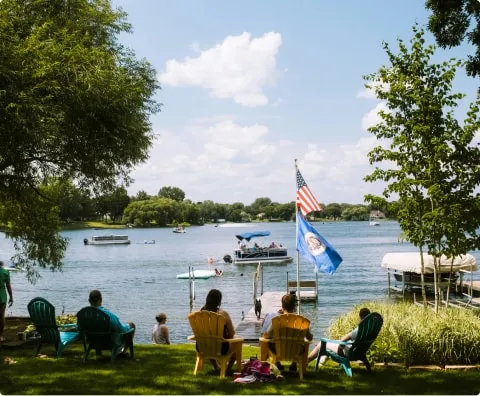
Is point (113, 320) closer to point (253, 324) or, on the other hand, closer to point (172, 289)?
point (253, 324)

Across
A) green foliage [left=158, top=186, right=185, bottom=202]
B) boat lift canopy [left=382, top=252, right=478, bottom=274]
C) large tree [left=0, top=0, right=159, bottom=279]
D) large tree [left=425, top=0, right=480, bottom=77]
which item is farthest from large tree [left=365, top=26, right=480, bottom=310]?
green foliage [left=158, top=186, right=185, bottom=202]

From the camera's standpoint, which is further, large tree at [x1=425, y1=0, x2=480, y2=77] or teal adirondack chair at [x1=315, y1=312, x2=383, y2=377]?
large tree at [x1=425, y1=0, x2=480, y2=77]

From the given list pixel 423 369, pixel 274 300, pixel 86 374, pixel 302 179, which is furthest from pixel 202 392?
pixel 274 300

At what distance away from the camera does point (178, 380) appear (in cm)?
739

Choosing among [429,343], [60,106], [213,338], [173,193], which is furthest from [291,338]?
[173,193]

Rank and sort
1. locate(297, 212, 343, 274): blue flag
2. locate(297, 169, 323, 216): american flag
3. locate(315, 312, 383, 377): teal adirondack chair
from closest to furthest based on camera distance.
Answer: locate(315, 312, 383, 377): teal adirondack chair
locate(297, 212, 343, 274): blue flag
locate(297, 169, 323, 216): american flag

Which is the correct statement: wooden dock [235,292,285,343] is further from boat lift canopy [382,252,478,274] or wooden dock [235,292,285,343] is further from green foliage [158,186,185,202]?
green foliage [158,186,185,202]

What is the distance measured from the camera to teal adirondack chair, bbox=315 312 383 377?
7.94 meters

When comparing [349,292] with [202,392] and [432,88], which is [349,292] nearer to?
[432,88]

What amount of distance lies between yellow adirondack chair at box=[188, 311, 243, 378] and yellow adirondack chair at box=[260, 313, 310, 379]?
569 millimetres

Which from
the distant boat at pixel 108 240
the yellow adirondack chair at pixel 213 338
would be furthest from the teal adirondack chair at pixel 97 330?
the distant boat at pixel 108 240

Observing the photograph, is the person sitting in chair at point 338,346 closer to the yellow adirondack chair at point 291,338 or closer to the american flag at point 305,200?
the yellow adirondack chair at point 291,338

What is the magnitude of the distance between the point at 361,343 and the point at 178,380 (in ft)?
9.08

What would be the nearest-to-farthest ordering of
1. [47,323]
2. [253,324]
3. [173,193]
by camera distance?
[47,323] → [253,324] → [173,193]
